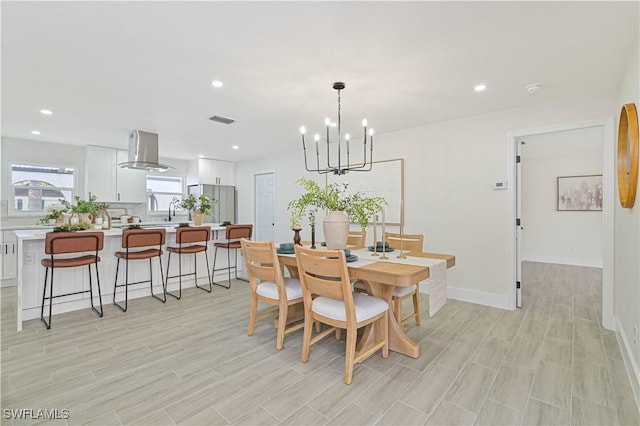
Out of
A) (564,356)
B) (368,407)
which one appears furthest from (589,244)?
(368,407)

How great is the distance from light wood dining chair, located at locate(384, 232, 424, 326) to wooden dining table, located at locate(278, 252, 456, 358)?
0.13 m

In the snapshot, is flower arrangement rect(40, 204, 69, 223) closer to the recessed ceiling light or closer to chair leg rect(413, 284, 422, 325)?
chair leg rect(413, 284, 422, 325)

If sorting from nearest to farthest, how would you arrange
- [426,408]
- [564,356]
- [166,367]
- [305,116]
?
[426,408] < [166,367] < [564,356] < [305,116]

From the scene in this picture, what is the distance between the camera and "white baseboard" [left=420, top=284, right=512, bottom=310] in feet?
12.0

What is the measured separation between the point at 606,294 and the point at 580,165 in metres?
4.60

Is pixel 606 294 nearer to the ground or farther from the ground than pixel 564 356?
farther from the ground

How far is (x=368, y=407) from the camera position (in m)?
1.82

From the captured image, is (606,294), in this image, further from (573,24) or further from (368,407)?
(368,407)

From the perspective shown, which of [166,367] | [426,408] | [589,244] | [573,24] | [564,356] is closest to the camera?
[426,408]

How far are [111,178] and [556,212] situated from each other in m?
9.31

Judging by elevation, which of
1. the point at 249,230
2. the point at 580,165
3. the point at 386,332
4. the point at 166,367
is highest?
the point at 580,165

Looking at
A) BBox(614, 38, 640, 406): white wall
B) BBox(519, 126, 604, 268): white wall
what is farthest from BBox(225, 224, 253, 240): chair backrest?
BBox(519, 126, 604, 268): white wall

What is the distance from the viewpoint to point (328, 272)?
2.10 meters

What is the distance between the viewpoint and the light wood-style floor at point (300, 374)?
177 centimetres
